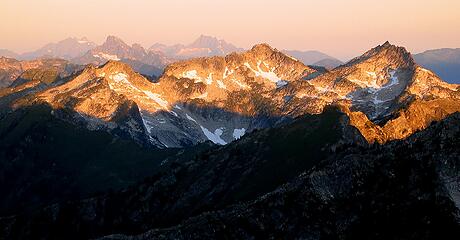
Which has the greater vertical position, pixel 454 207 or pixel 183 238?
pixel 454 207

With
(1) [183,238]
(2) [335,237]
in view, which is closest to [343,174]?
(2) [335,237]

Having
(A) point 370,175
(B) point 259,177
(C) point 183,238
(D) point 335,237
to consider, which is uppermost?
(A) point 370,175

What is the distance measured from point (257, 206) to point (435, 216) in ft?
86.6

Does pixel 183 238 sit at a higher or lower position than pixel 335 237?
lower

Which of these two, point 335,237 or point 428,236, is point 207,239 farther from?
point 428,236

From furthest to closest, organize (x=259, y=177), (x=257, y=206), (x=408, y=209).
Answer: (x=259, y=177)
(x=257, y=206)
(x=408, y=209)

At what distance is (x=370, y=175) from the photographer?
8700cm

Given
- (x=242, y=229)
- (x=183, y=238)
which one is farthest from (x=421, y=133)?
(x=183, y=238)

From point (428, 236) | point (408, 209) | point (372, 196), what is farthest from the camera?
point (372, 196)

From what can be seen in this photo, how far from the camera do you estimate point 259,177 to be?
7633 inches

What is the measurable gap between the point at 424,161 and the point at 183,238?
3694 cm

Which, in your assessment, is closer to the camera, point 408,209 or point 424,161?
point 408,209

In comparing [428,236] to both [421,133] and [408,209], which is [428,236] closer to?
[408,209]

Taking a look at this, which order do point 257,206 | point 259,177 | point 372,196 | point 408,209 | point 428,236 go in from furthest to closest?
point 259,177
point 257,206
point 372,196
point 408,209
point 428,236
